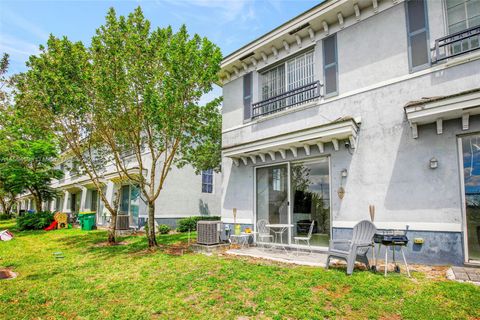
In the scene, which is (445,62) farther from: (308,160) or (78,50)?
(78,50)

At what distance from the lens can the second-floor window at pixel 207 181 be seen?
19.1 meters

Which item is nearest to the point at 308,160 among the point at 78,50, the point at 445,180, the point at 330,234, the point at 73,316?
the point at 330,234

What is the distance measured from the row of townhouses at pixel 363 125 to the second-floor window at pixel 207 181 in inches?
301

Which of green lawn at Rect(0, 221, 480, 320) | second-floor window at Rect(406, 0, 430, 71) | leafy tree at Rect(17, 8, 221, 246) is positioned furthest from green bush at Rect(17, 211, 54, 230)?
second-floor window at Rect(406, 0, 430, 71)

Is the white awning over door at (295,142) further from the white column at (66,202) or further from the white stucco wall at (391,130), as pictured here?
the white column at (66,202)

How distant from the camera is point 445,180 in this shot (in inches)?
252

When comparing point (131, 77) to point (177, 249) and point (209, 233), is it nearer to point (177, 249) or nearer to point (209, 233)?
point (209, 233)

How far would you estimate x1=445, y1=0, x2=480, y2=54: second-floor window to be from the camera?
6625mm

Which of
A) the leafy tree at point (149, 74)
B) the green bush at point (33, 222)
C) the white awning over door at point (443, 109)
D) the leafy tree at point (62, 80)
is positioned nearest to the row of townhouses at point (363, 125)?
the white awning over door at point (443, 109)

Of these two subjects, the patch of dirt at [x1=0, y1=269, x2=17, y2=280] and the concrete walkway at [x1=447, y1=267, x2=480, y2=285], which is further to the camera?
the patch of dirt at [x1=0, y1=269, x2=17, y2=280]

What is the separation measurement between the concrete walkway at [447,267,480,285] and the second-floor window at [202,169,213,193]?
14816mm

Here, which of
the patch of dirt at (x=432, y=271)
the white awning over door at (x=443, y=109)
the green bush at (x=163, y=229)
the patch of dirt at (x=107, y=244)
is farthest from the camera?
the green bush at (x=163, y=229)

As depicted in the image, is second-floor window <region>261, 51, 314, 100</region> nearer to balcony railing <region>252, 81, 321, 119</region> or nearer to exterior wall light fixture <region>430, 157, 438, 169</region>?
balcony railing <region>252, 81, 321, 119</region>

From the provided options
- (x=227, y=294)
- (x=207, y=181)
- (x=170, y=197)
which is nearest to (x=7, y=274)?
(x=227, y=294)
